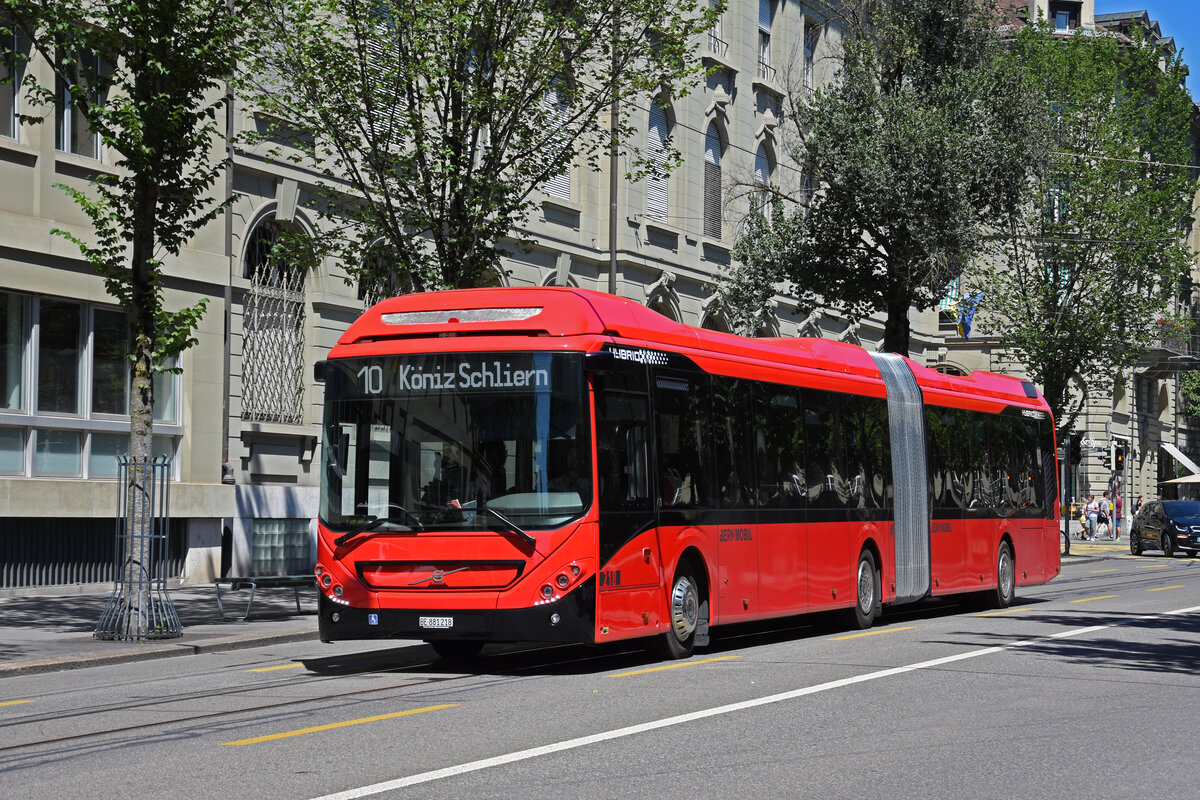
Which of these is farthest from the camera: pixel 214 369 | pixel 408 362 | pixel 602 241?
pixel 602 241

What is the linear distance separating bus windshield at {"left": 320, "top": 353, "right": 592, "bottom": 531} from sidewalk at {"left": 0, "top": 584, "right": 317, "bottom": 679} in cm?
323

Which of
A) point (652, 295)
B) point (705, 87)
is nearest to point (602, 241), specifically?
point (652, 295)

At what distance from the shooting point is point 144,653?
15.3 metres

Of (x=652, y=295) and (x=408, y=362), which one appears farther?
(x=652, y=295)

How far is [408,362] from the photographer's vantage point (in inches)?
524

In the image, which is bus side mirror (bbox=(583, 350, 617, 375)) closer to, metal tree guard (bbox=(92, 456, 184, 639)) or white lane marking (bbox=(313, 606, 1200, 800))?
white lane marking (bbox=(313, 606, 1200, 800))

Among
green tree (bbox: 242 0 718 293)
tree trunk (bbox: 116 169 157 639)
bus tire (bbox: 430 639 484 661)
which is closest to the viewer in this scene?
bus tire (bbox: 430 639 484 661)

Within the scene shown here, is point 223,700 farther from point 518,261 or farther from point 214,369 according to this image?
point 518,261

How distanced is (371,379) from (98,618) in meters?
7.00

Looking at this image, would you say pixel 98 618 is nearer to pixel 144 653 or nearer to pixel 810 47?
pixel 144 653

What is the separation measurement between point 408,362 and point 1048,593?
55.2 feet

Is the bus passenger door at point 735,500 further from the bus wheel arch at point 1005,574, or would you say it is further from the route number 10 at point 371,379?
the bus wheel arch at point 1005,574

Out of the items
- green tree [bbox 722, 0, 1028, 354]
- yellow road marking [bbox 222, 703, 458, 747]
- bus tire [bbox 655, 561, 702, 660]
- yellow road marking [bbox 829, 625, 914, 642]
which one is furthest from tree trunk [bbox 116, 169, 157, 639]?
green tree [bbox 722, 0, 1028, 354]

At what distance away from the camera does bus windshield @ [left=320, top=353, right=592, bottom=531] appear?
12758mm
